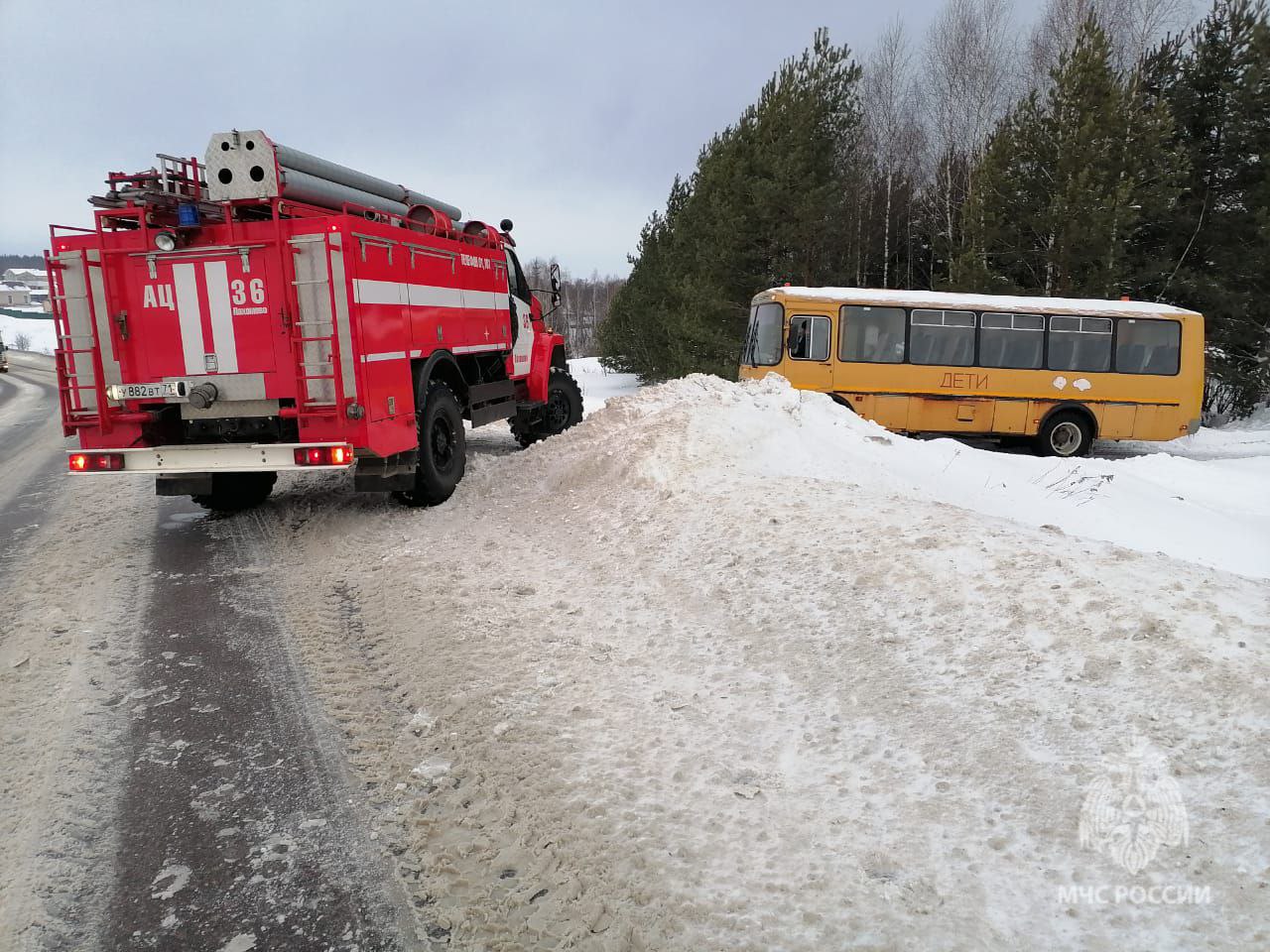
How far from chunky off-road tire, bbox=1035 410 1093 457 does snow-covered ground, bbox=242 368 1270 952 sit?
35.9ft

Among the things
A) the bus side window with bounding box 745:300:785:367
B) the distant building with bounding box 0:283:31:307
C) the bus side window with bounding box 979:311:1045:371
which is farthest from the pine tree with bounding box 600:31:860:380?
the distant building with bounding box 0:283:31:307

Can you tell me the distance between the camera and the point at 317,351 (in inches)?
245

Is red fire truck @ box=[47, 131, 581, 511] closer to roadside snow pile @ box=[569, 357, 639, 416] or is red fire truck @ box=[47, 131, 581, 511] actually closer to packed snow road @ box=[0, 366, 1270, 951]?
packed snow road @ box=[0, 366, 1270, 951]

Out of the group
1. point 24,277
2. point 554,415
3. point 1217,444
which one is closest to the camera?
point 554,415

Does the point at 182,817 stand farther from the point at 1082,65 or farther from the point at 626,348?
the point at 626,348

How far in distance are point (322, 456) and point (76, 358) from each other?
2.45 metres

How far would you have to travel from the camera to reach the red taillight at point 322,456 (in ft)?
20.3

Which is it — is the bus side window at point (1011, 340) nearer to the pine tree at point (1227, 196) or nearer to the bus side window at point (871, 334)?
the bus side window at point (871, 334)

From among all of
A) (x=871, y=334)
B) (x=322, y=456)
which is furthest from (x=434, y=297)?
(x=871, y=334)

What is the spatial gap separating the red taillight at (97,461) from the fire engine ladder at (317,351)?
1.78m

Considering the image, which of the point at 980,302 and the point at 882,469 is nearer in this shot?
the point at 882,469

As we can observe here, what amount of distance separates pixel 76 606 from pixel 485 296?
564 cm

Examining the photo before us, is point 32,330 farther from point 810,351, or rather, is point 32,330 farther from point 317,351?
point 317,351

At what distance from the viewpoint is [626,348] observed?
31.4m
